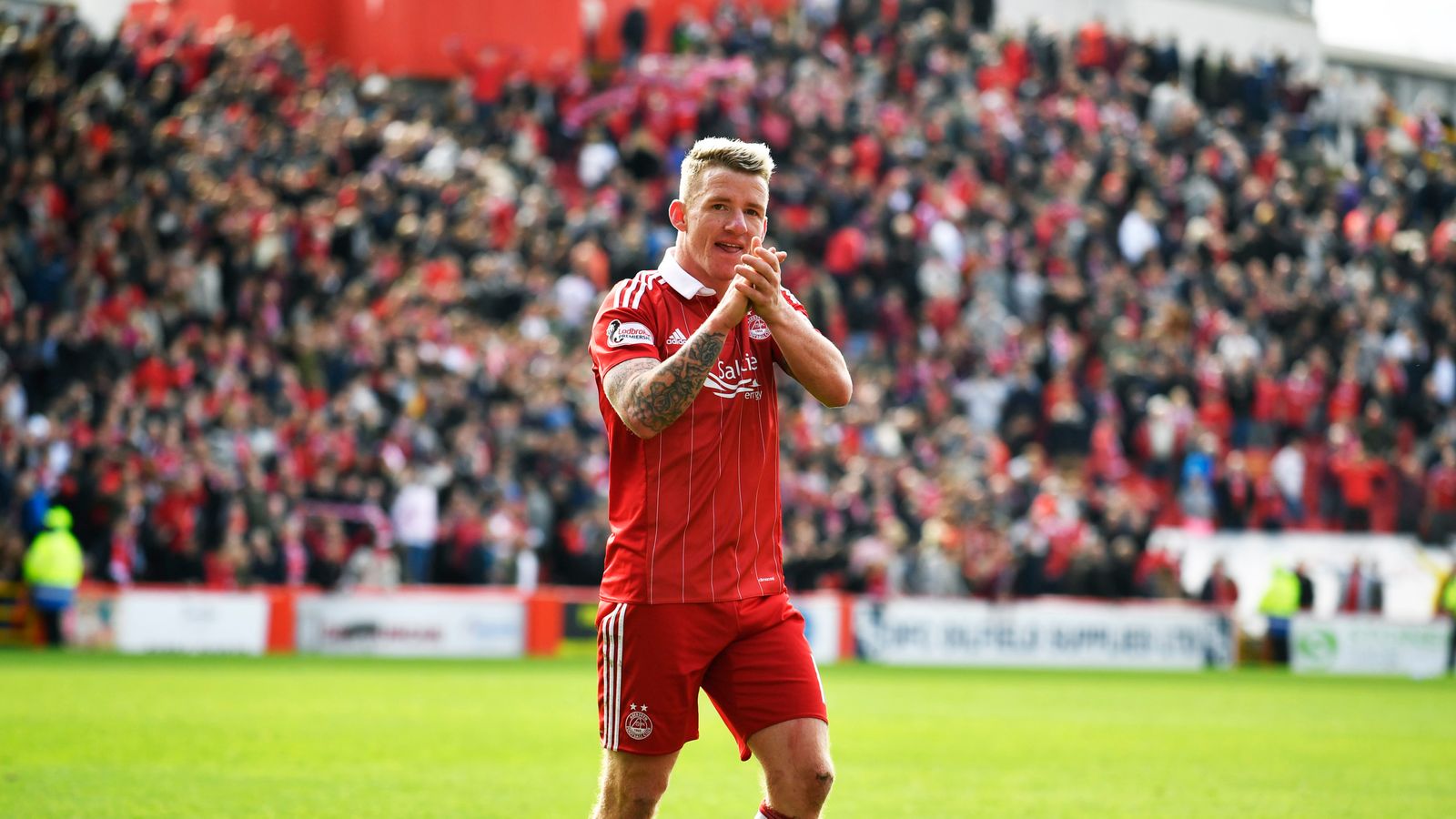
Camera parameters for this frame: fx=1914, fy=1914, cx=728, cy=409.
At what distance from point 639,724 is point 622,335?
1.07 metres

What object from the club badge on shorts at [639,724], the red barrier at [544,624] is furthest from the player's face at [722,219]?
the red barrier at [544,624]

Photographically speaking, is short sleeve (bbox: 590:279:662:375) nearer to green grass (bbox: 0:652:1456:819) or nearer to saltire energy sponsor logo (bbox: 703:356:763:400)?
saltire energy sponsor logo (bbox: 703:356:763:400)

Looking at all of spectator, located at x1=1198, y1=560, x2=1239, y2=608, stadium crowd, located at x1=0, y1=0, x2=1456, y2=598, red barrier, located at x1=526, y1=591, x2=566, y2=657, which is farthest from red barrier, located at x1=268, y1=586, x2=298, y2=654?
spectator, located at x1=1198, y1=560, x2=1239, y2=608

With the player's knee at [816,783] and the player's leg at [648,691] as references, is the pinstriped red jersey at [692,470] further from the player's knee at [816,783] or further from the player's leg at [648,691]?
the player's knee at [816,783]

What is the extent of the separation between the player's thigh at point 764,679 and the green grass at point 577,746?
370 cm

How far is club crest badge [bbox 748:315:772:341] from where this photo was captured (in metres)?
5.41

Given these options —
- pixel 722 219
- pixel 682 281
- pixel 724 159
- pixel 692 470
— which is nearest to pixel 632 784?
pixel 692 470

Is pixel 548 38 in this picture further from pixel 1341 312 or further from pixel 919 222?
pixel 1341 312

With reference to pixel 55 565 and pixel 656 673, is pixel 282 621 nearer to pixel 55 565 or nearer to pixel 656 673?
pixel 55 565

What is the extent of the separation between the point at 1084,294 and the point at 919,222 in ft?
8.99

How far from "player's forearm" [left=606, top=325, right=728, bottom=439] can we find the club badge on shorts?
759 mm

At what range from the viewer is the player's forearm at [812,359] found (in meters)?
5.12

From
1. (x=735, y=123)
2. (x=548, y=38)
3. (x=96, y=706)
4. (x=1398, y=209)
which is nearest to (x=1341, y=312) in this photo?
(x=1398, y=209)

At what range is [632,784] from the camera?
5.26m
